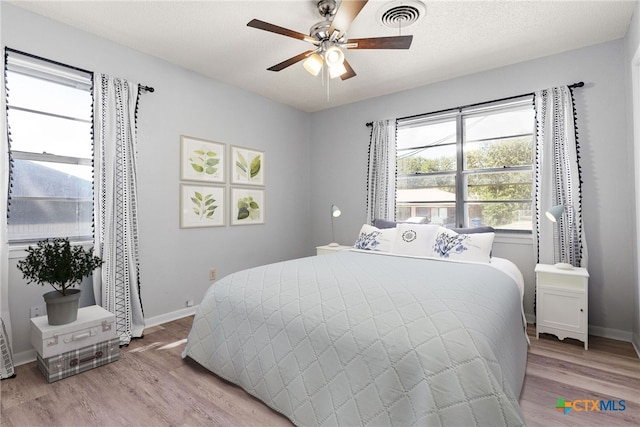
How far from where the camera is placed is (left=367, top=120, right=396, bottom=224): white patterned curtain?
3986 millimetres

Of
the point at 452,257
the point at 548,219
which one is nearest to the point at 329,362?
the point at 452,257

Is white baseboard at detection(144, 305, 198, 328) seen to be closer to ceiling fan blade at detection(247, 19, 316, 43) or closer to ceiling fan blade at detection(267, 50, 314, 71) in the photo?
ceiling fan blade at detection(267, 50, 314, 71)

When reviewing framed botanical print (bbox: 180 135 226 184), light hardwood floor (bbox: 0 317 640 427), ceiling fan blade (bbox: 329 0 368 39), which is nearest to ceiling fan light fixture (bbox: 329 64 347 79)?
ceiling fan blade (bbox: 329 0 368 39)

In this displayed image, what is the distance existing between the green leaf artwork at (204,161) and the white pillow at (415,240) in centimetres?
214

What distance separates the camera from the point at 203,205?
11.5 feet

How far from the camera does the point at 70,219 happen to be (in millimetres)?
2631

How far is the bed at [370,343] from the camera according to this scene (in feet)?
4.12

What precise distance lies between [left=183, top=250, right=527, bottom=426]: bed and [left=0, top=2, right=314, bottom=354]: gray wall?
1.25 m

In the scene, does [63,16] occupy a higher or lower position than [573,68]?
higher

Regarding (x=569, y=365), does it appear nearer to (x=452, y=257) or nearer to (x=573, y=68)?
(x=452, y=257)

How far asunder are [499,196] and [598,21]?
1.61 meters

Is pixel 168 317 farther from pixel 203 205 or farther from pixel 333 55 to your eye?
pixel 333 55

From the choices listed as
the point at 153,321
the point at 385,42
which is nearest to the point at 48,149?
the point at 153,321

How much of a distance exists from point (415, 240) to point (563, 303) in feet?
4.16
